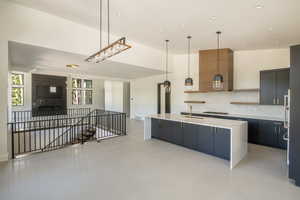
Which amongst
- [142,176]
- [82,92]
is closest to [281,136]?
[142,176]

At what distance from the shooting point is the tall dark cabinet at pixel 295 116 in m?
2.55

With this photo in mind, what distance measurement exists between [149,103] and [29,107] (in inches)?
264

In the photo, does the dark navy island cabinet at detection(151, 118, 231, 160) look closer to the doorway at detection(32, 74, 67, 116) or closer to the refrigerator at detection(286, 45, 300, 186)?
the refrigerator at detection(286, 45, 300, 186)

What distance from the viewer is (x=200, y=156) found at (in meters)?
3.78

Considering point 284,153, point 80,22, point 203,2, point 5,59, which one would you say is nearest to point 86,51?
point 80,22

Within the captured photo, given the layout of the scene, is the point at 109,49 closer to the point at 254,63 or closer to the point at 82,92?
the point at 254,63

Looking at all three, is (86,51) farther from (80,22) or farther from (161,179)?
(161,179)

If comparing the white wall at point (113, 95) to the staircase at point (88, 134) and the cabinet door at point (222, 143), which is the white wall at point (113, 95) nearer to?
the staircase at point (88, 134)

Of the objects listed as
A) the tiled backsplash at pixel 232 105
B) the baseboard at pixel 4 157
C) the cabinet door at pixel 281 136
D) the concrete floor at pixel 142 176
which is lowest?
the concrete floor at pixel 142 176

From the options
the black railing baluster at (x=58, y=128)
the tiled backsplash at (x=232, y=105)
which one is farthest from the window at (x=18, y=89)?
the tiled backsplash at (x=232, y=105)

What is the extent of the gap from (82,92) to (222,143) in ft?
31.9

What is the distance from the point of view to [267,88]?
182 inches

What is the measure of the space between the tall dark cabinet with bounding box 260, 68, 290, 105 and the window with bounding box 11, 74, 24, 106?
11.0 meters

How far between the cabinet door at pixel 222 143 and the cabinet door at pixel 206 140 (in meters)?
0.10
